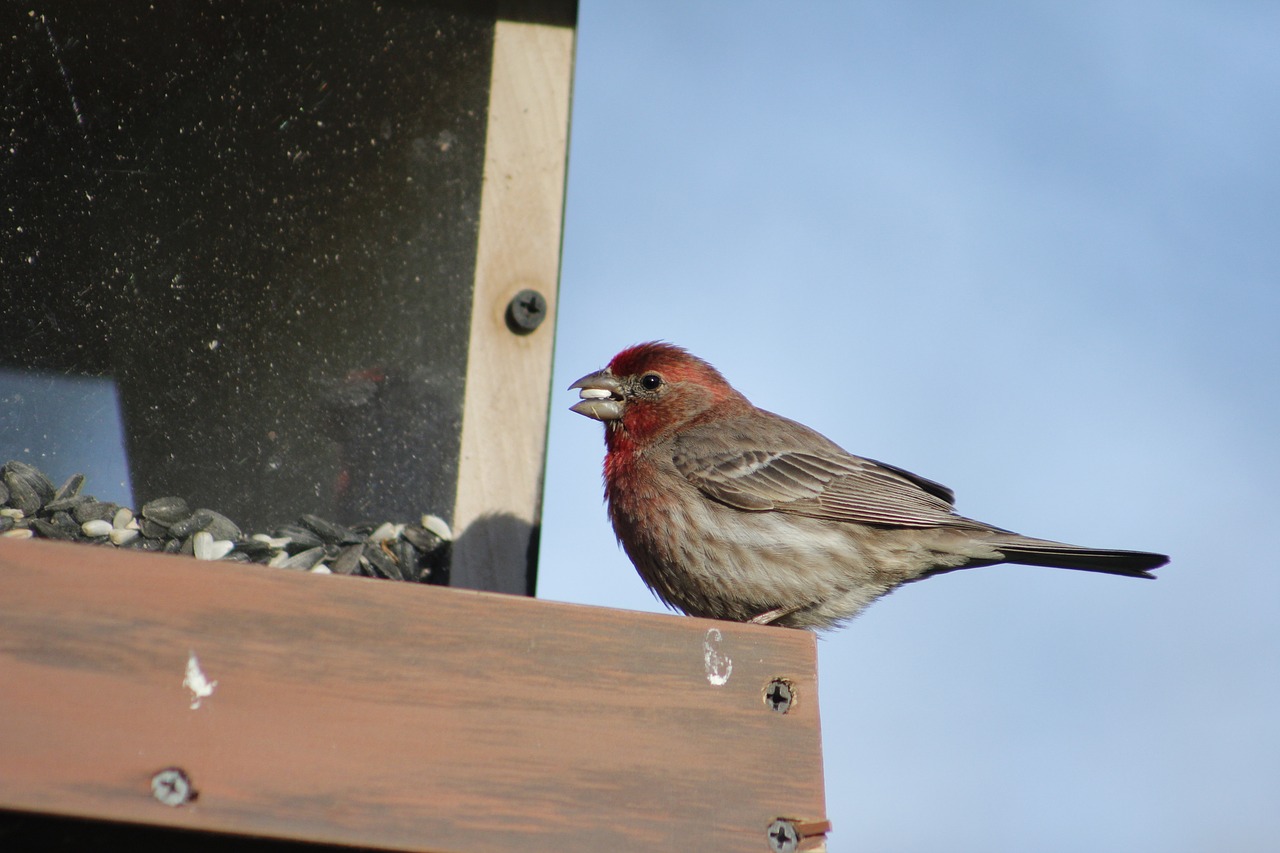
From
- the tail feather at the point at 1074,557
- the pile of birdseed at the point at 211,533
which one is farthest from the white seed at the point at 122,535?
the tail feather at the point at 1074,557

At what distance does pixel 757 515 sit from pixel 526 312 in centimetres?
97

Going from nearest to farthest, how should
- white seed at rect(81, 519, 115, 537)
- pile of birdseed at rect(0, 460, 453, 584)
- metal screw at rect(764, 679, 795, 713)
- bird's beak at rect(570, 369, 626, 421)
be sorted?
1. metal screw at rect(764, 679, 795, 713)
2. pile of birdseed at rect(0, 460, 453, 584)
3. white seed at rect(81, 519, 115, 537)
4. bird's beak at rect(570, 369, 626, 421)

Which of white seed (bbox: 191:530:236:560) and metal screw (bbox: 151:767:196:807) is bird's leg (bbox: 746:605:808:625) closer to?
white seed (bbox: 191:530:236:560)

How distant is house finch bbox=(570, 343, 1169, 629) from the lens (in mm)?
4363

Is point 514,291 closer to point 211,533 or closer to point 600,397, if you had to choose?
point 600,397

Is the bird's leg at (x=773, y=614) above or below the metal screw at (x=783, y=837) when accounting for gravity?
above

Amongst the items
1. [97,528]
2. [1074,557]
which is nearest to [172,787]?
[97,528]

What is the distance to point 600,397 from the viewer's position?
4.98m

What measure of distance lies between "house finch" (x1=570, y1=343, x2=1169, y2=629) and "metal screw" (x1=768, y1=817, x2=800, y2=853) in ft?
5.24

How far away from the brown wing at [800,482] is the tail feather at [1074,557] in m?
0.18

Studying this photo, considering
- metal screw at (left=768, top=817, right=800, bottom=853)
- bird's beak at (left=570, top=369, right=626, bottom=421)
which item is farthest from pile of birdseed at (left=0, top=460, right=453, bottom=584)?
metal screw at (left=768, top=817, right=800, bottom=853)

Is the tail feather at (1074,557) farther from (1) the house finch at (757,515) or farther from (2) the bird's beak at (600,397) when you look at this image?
(2) the bird's beak at (600,397)

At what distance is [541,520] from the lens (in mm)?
4371

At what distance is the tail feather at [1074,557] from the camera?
4438mm
